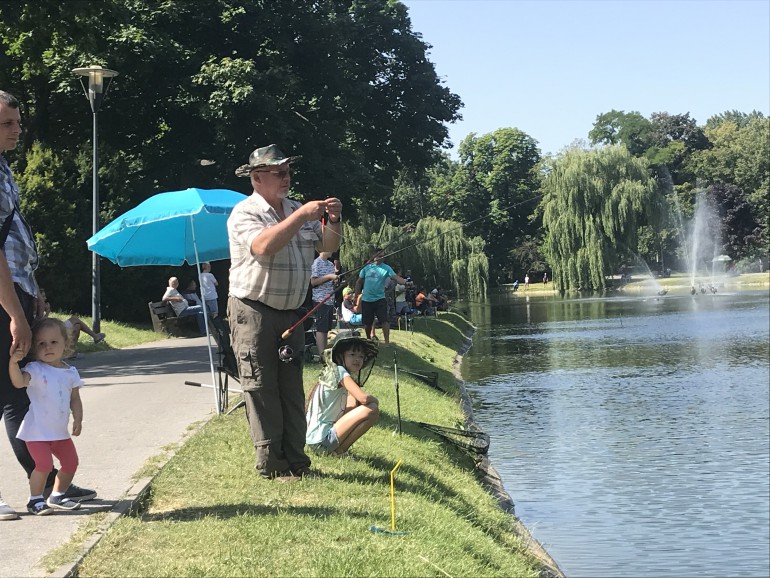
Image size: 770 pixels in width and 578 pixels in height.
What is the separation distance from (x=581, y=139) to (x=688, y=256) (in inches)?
1222

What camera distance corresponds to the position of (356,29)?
122 feet

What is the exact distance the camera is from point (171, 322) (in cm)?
2722

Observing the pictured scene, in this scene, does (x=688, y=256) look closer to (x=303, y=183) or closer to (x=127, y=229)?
(x=303, y=183)

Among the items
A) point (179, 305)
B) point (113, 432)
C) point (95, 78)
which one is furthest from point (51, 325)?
point (179, 305)

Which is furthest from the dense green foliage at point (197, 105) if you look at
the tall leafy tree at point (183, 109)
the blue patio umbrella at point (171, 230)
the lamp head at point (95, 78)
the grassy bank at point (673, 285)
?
the grassy bank at point (673, 285)

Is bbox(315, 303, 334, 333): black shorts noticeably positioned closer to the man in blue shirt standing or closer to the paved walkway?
the paved walkway

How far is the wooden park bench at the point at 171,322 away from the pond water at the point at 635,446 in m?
7.00

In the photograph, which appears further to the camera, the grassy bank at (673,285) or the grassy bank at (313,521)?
the grassy bank at (673,285)

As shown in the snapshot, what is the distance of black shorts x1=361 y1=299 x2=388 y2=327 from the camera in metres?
20.9

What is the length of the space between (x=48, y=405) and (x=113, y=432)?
13.5 ft

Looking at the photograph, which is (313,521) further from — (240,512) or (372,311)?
(372,311)

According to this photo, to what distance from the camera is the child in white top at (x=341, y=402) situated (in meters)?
8.50

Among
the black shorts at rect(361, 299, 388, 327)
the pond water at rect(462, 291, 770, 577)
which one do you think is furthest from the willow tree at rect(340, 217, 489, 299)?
the black shorts at rect(361, 299, 388, 327)

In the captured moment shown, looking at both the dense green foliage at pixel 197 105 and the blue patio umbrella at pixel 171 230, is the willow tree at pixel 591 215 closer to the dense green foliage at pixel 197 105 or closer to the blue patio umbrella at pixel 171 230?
the dense green foliage at pixel 197 105
